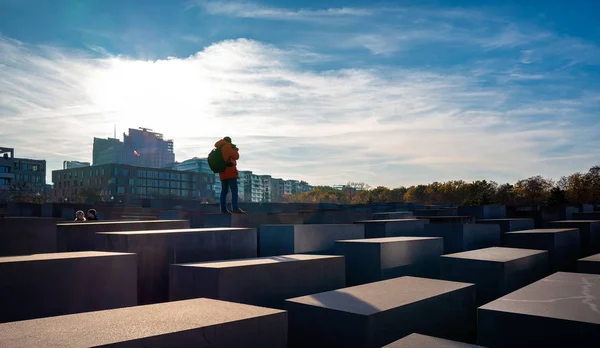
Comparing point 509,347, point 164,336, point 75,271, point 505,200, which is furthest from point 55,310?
point 505,200

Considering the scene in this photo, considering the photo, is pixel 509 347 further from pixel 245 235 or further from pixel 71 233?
pixel 71 233

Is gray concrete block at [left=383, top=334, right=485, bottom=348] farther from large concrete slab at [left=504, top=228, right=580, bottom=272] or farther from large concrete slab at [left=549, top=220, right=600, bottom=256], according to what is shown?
large concrete slab at [left=549, top=220, right=600, bottom=256]

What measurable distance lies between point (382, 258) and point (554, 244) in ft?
15.0

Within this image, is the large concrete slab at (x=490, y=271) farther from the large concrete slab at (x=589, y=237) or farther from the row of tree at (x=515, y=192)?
the row of tree at (x=515, y=192)

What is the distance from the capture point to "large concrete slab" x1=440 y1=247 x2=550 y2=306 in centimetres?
740

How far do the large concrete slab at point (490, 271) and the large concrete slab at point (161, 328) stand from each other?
433 cm

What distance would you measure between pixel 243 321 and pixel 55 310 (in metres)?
3.00

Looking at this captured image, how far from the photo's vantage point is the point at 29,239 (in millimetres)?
8961

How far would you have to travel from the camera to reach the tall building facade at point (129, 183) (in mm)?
106500

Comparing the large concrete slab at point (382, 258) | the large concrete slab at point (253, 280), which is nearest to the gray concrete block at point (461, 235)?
the large concrete slab at point (382, 258)

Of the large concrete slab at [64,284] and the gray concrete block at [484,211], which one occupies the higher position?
the gray concrete block at [484,211]

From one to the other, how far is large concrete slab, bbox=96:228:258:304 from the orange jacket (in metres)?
3.48

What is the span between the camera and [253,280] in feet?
21.2

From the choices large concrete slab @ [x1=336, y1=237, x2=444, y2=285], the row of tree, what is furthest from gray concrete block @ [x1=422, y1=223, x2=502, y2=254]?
the row of tree
